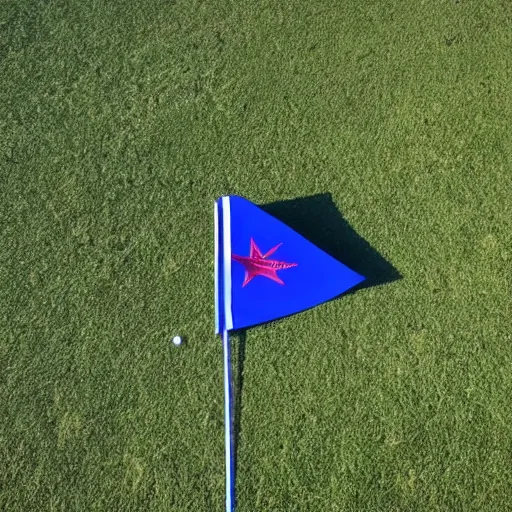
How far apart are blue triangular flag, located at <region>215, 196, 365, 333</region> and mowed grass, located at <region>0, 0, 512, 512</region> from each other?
10 centimetres

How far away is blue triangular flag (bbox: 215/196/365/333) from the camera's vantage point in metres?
2.32

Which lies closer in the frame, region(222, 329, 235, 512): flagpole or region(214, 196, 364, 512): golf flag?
region(222, 329, 235, 512): flagpole

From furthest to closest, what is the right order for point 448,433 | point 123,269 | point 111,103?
1. point 111,103
2. point 123,269
3. point 448,433

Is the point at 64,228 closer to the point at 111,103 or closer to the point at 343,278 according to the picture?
the point at 111,103

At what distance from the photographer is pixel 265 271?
234 cm

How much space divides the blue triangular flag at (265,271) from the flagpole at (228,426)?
0.30ft

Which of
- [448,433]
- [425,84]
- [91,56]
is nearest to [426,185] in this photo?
[425,84]

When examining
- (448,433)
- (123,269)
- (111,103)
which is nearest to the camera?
(448,433)

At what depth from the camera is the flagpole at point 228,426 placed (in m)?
2.21

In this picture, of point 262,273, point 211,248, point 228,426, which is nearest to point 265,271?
point 262,273

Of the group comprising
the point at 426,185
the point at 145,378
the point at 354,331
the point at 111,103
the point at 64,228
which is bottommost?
the point at 145,378

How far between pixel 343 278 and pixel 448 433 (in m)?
0.73

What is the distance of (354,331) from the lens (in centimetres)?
237

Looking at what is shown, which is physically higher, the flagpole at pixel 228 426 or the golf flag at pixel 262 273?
the golf flag at pixel 262 273
